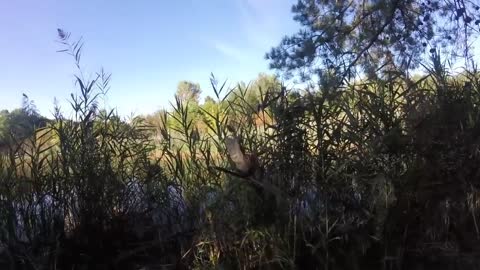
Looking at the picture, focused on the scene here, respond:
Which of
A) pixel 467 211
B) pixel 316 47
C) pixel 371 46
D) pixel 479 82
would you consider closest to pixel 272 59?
pixel 316 47

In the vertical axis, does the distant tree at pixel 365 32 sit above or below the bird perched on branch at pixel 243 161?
above

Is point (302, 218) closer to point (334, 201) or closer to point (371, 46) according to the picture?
point (334, 201)

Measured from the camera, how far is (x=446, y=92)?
5.09 m

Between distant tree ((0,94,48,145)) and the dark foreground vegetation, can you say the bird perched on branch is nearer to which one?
the dark foreground vegetation

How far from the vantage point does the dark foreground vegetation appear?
14.4ft

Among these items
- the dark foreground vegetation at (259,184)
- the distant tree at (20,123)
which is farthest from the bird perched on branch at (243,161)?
the distant tree at (20,123)

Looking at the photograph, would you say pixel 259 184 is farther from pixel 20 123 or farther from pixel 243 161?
pixel 20 123

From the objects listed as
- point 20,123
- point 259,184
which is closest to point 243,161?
point 259,184

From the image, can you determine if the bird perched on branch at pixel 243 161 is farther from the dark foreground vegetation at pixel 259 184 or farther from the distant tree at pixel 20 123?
the distant tree at pixel 20 123

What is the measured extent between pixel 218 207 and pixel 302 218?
2.23ft

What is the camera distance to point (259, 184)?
4.28 meters

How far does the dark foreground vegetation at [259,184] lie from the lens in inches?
172

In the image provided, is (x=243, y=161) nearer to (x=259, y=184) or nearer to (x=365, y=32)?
(x=259, y=184)

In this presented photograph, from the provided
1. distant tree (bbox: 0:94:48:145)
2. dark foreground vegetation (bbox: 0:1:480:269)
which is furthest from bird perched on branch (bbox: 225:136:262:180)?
distant tree (bbox: 0:94:48:145)
